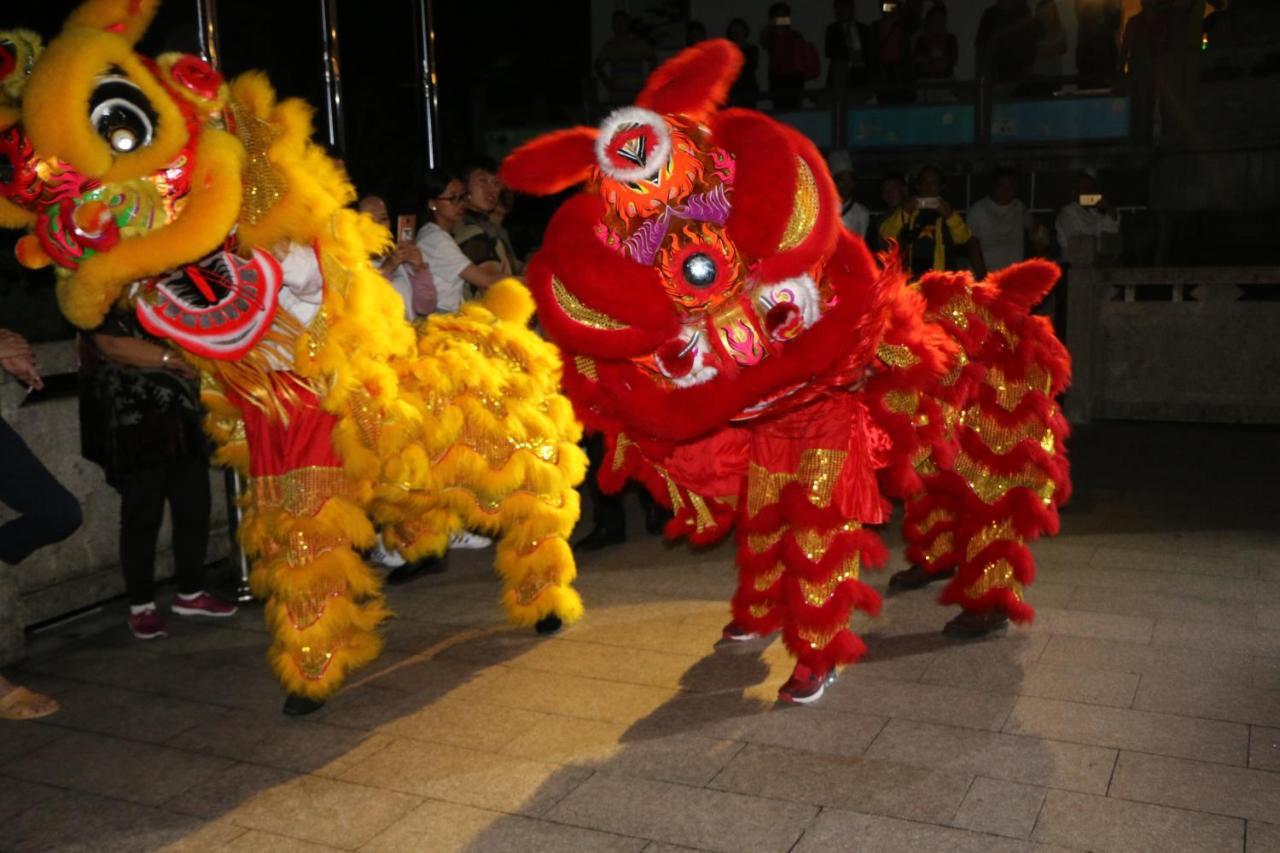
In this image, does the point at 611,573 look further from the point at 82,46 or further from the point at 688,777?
the point at 82,46

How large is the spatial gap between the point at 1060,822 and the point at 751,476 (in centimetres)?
121

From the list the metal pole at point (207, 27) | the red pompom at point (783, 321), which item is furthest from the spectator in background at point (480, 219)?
the red pompom at point (783, 321)

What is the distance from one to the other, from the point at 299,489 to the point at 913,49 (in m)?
8.97

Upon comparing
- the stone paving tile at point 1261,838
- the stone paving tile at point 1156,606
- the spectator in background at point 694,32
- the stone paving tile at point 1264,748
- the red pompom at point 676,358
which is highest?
the spectator in background at point 694,32

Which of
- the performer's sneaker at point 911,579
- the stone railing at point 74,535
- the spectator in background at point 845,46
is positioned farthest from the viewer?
the spectator in background at point 845,46

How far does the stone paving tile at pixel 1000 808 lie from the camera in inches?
106

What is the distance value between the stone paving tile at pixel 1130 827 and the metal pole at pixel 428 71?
11.6 feet

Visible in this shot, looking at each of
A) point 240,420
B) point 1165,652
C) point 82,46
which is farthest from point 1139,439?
point 82,46

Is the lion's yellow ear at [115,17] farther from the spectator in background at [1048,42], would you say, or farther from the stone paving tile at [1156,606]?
the spectator in background at [1048,42]

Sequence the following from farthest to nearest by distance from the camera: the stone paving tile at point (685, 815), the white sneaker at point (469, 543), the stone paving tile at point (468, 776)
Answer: the white sneaker at point (469, 543) < the stone paving tile at point (468, 776) < the stone paving tile at point (685, 815)

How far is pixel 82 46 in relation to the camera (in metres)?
2.85

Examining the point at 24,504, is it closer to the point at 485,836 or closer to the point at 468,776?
the point at 468,776

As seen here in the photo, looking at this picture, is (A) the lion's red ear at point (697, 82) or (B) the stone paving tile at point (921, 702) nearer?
(A) the lion's red ear at point (697, 82)

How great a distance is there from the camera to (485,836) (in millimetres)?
2748
